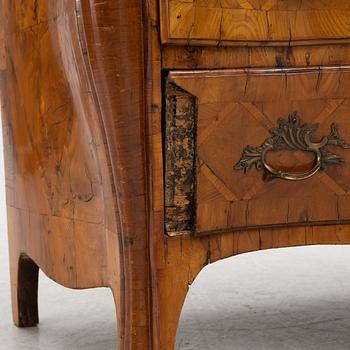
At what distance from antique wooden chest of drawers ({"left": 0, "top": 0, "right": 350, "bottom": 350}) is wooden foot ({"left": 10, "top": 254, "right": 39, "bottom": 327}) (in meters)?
0.45

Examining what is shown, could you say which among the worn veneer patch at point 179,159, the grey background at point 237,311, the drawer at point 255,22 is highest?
the drawer at point 255,22

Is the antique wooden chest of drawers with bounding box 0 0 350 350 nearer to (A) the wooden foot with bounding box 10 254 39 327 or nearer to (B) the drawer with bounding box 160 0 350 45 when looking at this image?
(B) the drawer with bounding box 160 0 350 45

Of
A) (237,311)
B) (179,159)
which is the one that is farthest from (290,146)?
(237,311)

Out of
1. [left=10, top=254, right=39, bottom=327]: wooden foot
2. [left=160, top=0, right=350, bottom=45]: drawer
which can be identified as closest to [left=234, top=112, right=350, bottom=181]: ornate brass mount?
[left=160, top=0, right=350, bottom=45]: drawer

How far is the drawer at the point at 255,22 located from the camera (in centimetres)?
119

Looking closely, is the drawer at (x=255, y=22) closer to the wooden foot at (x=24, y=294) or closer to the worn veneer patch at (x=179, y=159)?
the worn veneer patch at (x=179, y=159)

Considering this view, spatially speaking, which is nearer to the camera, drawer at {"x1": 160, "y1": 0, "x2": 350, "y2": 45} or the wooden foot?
drawer at {"x1": 160, "y1": 0, "x2": 350, "y2": 45}

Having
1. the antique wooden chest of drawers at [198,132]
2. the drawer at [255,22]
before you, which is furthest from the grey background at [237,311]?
the drawer at [255,22]

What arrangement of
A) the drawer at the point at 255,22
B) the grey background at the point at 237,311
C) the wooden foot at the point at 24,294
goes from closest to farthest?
the drawer at the point at 255,22 → the grey background at the point at 237,311 → the wooden foot at the point at 24,294

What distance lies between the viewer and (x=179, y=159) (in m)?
1.24

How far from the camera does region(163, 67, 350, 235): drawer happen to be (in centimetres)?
124

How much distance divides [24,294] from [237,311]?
0.43 metres

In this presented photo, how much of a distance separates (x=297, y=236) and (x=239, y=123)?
0.20 meters

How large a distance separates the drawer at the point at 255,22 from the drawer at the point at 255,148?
46mm
